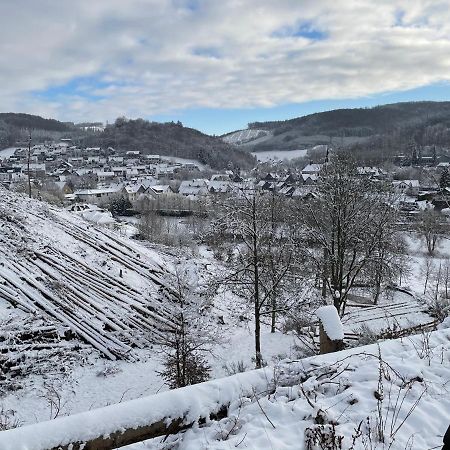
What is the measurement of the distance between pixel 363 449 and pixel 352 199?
1130 cm

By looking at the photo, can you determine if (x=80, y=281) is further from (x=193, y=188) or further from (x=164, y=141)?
(x=164, y=141)

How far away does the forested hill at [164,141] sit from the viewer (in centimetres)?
13175

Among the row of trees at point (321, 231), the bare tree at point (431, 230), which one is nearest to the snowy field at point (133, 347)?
the row of trees at point (321, 231)

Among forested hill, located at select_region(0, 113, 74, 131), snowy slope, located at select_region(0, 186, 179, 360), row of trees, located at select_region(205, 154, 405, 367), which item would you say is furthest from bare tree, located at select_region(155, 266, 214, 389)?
forested hill, located at select_region(0, 113, 74, 131)

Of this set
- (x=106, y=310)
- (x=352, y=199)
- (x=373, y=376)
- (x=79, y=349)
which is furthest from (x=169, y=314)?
(x=373, y=376)

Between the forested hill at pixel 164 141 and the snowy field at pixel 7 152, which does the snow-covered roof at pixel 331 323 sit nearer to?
the forested hill at pixel 164 141

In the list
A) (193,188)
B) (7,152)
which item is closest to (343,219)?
(193,188)

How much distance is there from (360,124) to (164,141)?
245 ft

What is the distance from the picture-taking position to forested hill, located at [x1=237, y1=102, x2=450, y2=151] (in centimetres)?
13275

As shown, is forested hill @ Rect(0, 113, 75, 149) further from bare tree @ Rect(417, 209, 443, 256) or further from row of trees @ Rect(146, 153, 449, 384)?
row of trees @ Rect(146, 153, 449, 384)

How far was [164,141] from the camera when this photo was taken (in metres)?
153

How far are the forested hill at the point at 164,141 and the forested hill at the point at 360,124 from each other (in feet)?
85.6

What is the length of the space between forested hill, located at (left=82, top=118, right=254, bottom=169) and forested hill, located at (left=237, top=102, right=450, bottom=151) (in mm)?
26091

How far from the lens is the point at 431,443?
297 centimetres
